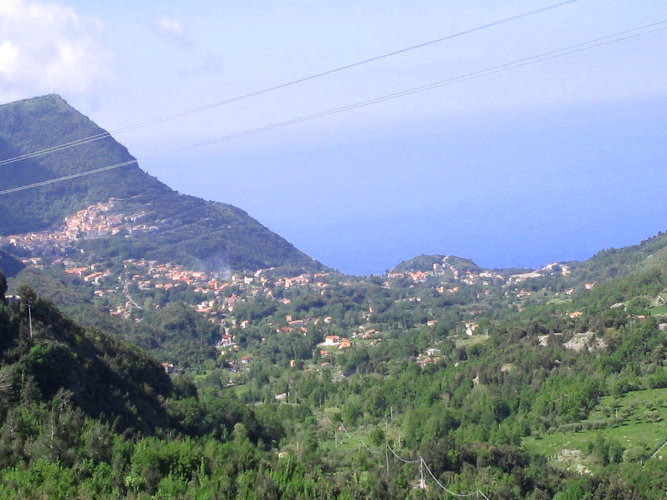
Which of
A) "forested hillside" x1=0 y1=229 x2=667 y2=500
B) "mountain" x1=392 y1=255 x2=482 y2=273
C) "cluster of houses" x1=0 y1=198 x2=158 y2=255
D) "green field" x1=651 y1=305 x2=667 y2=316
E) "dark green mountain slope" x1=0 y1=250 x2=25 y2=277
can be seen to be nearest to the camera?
"forested hillside" x1=0 y1=229 x2=667 y2=500

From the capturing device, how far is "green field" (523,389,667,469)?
781 inches

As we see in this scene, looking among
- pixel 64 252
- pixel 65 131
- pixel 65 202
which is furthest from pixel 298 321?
pixel 65 131

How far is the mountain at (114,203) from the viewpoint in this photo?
73812 millimetres

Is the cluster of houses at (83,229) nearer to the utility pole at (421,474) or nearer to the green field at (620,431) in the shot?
the green field at (620,431)

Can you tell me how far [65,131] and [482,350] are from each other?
218ft

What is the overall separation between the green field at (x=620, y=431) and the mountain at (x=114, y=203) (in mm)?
51631

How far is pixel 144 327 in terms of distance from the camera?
43.0m

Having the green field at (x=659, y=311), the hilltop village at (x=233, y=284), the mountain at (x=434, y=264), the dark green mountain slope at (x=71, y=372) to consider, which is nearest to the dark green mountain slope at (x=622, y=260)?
the hilltop village at (x=233, y=284)

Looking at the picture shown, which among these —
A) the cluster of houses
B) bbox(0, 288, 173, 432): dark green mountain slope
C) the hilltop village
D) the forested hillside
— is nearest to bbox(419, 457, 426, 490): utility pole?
the forested hillside

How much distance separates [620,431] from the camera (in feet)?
70.1

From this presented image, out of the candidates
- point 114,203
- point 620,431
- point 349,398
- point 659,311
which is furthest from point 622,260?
point 114,203

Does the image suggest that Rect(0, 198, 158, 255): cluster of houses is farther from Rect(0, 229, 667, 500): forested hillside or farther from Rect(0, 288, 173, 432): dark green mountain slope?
Rect(0, 288, 173, 432): dark green mountain slope

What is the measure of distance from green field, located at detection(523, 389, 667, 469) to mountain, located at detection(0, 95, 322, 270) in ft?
169

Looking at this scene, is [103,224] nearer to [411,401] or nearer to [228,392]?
[228,392]
